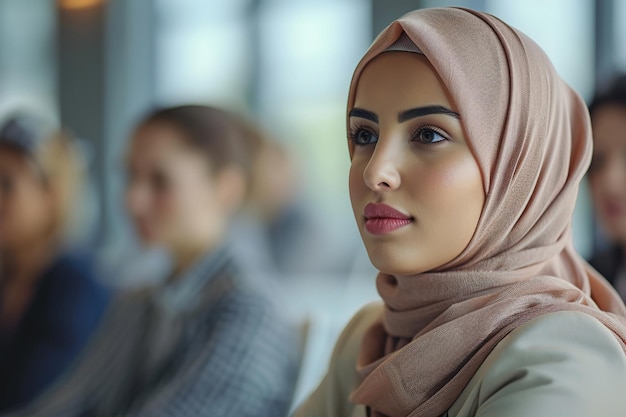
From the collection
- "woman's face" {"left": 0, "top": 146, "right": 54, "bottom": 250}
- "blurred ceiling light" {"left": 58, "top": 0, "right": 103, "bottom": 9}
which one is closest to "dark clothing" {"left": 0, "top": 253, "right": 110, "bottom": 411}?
"woman's face" {"left": 0, "top": 146, "right": 54, "bottom": 250}

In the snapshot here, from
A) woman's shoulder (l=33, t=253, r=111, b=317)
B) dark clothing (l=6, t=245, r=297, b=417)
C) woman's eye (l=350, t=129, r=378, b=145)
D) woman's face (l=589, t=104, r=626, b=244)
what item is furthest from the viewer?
woman's shoulder (l=33, t=253, r=111, b=317)

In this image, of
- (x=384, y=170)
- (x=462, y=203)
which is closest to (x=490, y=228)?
(x=462, y=203)

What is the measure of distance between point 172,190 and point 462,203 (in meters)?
1.21

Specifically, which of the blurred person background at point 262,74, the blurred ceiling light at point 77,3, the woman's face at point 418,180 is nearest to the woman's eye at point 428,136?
the woman's face at point 418,180

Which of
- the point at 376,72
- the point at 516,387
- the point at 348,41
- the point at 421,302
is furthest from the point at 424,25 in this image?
the point at 348,41

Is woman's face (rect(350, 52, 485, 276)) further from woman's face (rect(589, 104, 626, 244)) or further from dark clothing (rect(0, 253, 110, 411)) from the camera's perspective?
dark clothing (rect(0, 253, 110, 411))

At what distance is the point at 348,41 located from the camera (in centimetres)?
411

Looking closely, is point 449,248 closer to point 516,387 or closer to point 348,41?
Answer: point 516,387

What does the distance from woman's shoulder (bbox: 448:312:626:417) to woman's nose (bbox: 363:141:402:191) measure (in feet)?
0.76

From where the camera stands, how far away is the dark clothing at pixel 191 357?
182 cm

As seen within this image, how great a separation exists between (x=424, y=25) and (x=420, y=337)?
1.27 ft

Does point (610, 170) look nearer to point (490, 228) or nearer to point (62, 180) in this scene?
point (490, 228)

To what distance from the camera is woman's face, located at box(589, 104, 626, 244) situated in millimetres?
1937

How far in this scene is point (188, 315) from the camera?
6.50 feet
